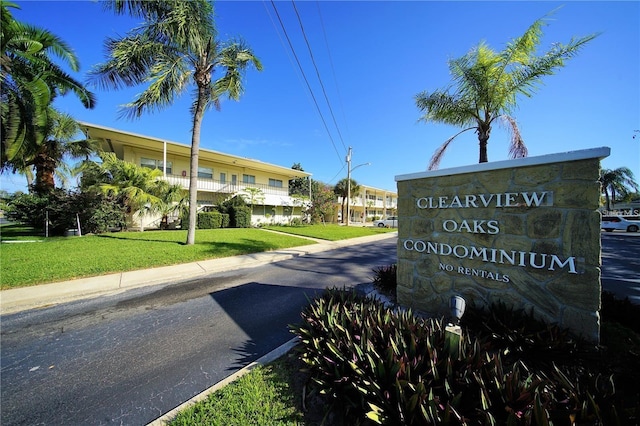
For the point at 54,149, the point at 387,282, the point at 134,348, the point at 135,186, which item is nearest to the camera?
the point at 134,348

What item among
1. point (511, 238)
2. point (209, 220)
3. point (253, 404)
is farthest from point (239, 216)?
point (511, 238)

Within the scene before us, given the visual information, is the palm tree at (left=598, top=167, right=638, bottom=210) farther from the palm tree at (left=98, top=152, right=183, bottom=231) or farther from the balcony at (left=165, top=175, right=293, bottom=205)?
the palm tree at (left=98, top=152, right=183, bottom=231)

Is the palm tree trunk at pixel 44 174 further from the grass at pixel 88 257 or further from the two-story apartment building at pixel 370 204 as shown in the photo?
the two-story apartment building at pixel 370 204

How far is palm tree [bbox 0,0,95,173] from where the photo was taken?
10.5 m

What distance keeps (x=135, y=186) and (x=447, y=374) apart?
61.3 ft

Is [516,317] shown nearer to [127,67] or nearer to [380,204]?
[127,67]

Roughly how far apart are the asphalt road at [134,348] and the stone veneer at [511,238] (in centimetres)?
259

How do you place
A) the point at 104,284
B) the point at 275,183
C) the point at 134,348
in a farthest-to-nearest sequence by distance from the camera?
the point at 275,183
the point at 104,284
the point at 134,348

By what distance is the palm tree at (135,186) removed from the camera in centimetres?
1465

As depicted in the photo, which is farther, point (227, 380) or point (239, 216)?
point (239, 216)

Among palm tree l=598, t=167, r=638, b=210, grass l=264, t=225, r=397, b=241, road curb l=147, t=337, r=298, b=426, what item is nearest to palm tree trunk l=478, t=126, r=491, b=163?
road curb l=147, t=337, r=298, b=426

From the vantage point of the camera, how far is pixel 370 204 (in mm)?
52125

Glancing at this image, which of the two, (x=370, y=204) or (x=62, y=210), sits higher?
(x=370, y=204)

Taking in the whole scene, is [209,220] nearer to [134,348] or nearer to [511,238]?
[134,348]
